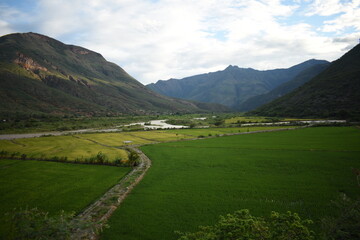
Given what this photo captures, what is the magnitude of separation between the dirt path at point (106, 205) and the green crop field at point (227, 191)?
2.45 feet

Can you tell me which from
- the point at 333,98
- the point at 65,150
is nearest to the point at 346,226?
the point at 65,150

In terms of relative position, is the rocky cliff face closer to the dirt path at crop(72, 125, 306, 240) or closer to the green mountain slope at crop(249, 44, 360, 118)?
the dirt path at crop(72, 125, 306, 240)

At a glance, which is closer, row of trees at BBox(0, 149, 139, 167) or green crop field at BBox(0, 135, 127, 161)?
row of trees at BBox(0, 149, 139, 167)

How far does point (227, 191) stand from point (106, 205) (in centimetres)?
1114

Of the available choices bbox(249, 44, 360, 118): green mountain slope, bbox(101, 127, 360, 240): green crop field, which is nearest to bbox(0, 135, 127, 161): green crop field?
bbox(101, 127, 360, 240): green crop field

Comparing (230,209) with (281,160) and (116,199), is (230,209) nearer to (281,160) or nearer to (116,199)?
(116,199)

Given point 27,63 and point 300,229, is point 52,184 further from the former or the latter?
point 27,63

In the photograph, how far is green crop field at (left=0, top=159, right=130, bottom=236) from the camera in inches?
656

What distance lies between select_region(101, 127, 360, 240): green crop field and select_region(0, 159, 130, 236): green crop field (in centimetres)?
442

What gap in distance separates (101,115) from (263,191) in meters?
157

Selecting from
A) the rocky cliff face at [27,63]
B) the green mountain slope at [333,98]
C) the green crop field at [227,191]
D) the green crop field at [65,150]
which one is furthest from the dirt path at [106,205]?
the rocky cliff face at [27,63]

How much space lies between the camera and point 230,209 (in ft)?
49.2

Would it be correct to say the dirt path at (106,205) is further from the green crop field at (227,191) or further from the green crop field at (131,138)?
the green crop field at (131,138)

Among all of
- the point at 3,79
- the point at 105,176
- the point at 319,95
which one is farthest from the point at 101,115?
the point at 319,95
